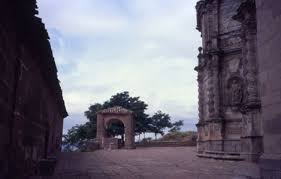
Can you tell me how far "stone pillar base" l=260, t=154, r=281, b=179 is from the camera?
515cm

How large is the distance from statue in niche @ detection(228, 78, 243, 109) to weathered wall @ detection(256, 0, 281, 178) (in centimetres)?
1611

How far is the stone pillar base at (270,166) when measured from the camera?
515 centimetres

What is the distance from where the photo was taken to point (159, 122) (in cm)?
5194

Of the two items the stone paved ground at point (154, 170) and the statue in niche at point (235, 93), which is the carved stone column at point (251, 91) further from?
the statue in niche at point (235, 93)

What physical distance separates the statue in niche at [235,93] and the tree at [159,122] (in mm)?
28743

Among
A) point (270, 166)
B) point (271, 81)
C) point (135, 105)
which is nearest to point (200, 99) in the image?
point (271, 81)

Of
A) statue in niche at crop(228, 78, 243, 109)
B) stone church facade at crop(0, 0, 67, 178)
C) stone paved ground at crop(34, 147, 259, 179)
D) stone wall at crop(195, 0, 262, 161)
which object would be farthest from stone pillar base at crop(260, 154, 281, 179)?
statue in niche at crop(228, 78, 243, 109)

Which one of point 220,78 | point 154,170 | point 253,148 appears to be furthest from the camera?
point 220,78

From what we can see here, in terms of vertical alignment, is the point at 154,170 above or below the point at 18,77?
below

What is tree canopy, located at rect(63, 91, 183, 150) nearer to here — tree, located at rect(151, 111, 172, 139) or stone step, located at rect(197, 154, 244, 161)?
tree, located at rect(151, 111, 172, 139)

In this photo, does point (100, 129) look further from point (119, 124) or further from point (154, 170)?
point (154, 170)

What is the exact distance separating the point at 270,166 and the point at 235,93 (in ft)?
55.4

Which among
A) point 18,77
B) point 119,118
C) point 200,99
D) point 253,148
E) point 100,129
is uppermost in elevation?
point 200,99

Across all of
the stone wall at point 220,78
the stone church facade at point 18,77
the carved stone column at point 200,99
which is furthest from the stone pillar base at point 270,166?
the carved stone column at point 200,99
